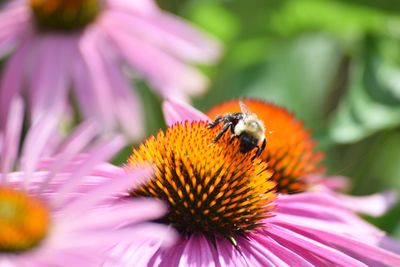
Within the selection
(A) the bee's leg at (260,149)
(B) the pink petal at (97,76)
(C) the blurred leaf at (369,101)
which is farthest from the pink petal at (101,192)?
(C) the blurred leaf at (369,101)

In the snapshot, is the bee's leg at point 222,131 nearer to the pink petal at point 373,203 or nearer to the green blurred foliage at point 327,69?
the pink petal at point 373,203

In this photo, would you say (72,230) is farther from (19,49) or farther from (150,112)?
(150,112)

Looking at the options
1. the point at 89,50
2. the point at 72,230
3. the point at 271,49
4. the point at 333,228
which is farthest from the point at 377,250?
the point at 271,49

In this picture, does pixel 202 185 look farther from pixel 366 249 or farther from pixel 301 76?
pixel 301 76

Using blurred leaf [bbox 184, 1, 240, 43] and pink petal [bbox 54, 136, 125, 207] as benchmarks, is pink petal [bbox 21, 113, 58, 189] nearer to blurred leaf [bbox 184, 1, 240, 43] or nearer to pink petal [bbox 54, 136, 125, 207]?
pink petal [bbox 54, 136, 125, 207]

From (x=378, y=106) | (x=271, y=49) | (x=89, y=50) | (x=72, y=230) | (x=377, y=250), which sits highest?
(x=271, y=49)
